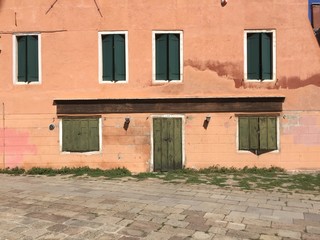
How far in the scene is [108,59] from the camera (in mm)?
13758

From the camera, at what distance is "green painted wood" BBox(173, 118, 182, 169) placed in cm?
1362

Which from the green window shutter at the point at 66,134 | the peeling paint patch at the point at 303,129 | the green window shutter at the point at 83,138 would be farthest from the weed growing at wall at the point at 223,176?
the peeling paint patch at the point at 303,129

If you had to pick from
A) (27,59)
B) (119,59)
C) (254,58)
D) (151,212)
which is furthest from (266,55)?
(27,59)

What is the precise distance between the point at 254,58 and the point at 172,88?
10.9 ft

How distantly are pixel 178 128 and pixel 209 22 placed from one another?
4185 mm

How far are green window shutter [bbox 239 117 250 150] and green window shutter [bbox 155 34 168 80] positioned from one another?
334 cm

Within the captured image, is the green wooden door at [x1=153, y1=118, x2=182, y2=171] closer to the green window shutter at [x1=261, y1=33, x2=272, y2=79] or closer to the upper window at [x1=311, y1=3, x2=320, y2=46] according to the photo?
the green window shutter at [x1=261, y1=33, x2=272, y2=79]

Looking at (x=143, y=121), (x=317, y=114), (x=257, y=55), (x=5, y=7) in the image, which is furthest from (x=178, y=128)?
(x=5, y=7)

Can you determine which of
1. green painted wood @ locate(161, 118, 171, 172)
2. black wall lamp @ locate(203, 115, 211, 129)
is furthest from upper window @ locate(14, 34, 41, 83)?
black wall lamp @ locate(203, 115, 211, 129)

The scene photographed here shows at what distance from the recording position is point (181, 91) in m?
13.6

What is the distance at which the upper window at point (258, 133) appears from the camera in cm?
1352

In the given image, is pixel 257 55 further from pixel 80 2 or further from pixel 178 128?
pixel 80 2

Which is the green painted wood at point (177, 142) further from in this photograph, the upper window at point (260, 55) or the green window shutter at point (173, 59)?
the upper window at point (260, 55)

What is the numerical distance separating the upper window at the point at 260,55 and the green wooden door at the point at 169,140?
3312 mm
